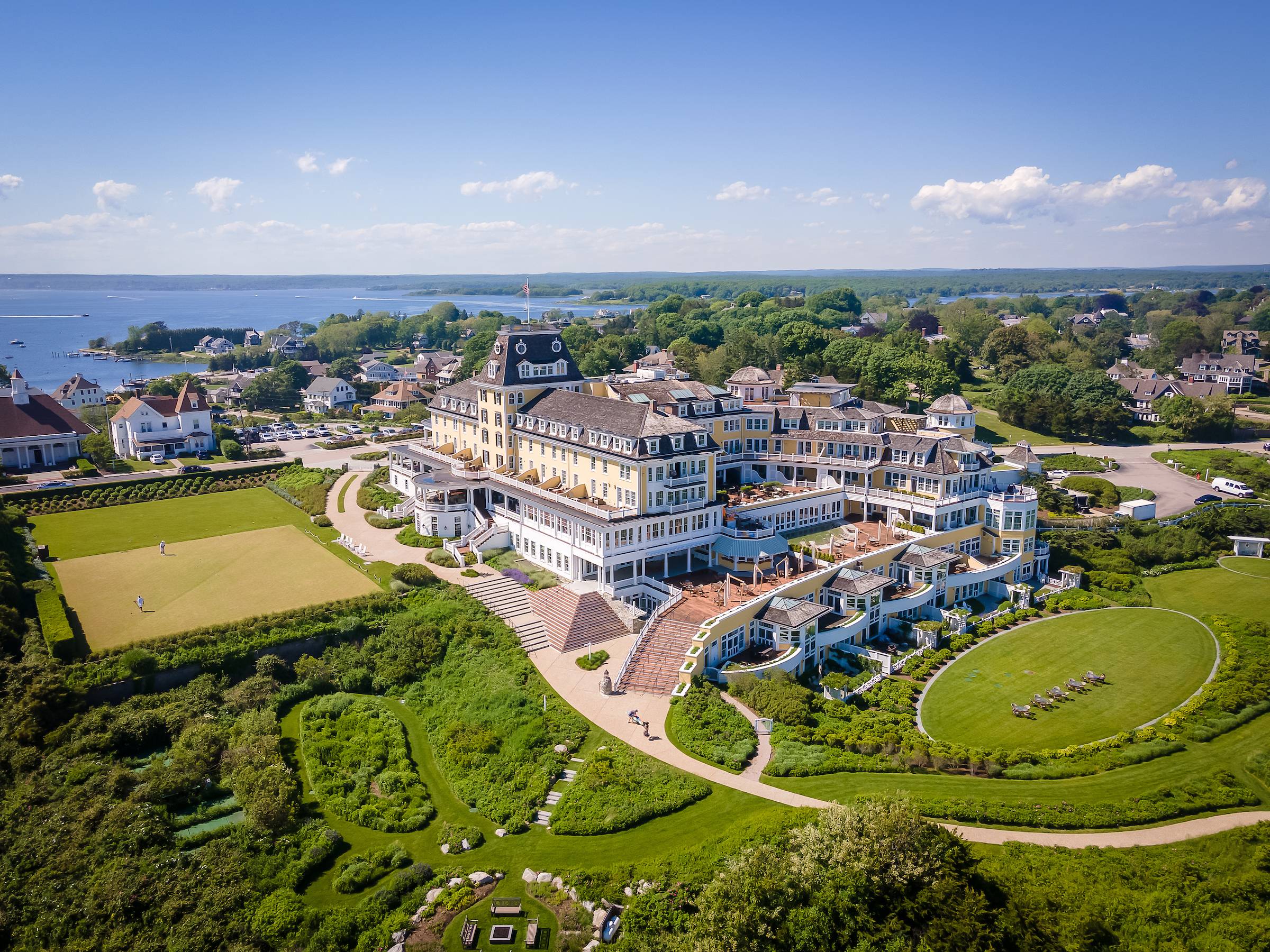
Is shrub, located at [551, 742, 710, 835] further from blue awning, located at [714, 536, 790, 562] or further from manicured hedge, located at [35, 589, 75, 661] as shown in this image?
manicured hedge, located at [35, 589, 75, 661]

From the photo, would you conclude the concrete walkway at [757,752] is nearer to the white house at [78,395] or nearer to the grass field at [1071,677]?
the grass field at [1071,677]

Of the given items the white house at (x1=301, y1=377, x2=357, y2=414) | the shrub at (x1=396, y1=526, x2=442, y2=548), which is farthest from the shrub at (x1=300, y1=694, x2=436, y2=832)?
the white house at (x1=301, y1=377, x2=357, y2=414)

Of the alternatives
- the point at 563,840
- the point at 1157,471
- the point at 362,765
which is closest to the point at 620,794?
the point at 563,840

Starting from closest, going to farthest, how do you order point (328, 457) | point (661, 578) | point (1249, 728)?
Answer: 1. point (1249, 728)
2. point (661, 578)
3. point (328, 457)

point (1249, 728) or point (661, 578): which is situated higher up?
point (661, 578)

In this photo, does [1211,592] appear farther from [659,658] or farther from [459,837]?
[459,837]

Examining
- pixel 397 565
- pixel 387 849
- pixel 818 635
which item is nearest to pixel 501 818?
pixel 387 849

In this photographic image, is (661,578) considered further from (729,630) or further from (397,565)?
(397,565)
